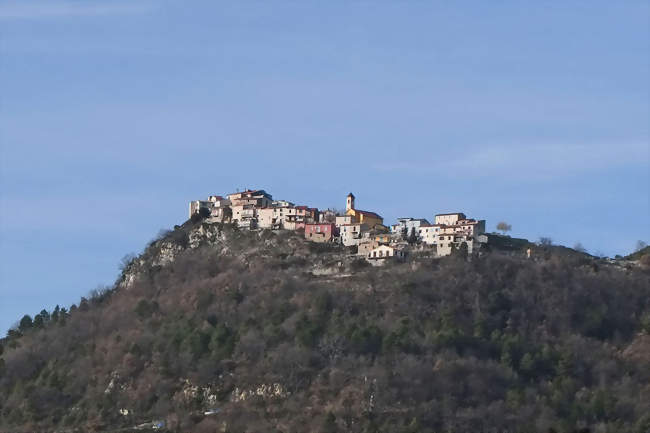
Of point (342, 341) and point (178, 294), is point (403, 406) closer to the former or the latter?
point (342, 341)

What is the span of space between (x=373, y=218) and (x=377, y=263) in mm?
13916

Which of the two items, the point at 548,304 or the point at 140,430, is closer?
the point at 140,430

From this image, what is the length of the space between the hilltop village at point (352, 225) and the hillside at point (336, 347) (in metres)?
2.00

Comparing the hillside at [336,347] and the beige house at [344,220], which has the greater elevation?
the beige house at [344,220]

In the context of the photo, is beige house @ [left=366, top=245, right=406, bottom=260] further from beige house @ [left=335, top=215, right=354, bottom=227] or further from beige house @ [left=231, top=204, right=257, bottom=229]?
beige house @ [left=231, top=204, right=257, bottom=229]

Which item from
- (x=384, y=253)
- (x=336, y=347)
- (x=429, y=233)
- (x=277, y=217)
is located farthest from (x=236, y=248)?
(x=336, y=347)

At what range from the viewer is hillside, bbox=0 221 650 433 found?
138 metres

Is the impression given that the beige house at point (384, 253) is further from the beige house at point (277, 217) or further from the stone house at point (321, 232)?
the beige house at point (277, 217)

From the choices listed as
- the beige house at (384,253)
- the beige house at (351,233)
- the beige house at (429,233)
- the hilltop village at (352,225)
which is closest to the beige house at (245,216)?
the hilltop village at (352,225)

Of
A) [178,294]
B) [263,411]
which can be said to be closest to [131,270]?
[178,294]

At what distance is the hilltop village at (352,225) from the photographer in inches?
6511

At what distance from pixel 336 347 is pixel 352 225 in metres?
27.0

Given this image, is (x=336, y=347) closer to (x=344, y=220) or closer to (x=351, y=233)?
(x=351, y=233)

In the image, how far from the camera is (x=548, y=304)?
515 feet
